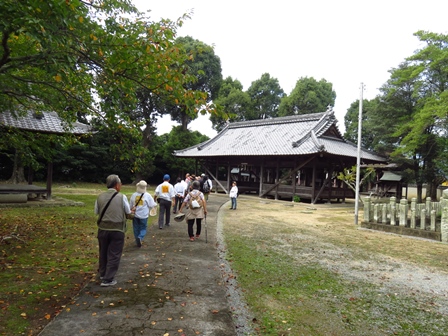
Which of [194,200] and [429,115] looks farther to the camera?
[429,115]

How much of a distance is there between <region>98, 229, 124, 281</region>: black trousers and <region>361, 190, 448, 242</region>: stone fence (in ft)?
32.0

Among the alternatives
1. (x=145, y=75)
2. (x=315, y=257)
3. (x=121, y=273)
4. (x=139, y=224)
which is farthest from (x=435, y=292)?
(x=145, y=75)

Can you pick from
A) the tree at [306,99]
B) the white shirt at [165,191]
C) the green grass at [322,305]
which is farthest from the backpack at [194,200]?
the tree at [306,99]

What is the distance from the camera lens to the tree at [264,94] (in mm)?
45844

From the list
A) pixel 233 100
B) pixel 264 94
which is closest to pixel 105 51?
pixel 233 100

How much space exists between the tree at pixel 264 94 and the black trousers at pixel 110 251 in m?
42.0

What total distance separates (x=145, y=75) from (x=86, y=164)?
1066 inches

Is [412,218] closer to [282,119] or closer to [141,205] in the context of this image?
[141,205]

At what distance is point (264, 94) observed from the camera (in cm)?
4619

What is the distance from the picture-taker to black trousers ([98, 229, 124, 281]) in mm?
4777

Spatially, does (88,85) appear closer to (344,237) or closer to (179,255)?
(179,255)

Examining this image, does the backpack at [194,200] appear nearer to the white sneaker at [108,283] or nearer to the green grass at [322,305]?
the green grass at [322,305]

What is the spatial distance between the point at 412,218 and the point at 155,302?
9931mm

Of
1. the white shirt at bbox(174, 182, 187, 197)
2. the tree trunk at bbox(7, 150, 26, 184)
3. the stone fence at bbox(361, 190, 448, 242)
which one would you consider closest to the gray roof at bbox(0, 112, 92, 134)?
the white shirt at bbox(174, 182, 187, 197)
